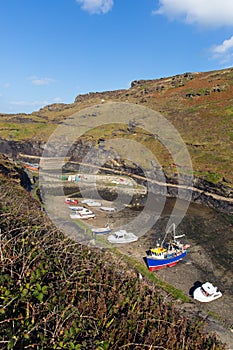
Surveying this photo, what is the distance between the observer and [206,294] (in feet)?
78.3

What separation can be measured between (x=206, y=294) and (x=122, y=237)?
46.8 feet

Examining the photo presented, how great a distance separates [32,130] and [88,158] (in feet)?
143

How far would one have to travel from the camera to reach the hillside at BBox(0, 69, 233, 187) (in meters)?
69.4

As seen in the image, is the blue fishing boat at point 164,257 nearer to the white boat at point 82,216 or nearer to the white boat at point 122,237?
the white boat at point 122,237

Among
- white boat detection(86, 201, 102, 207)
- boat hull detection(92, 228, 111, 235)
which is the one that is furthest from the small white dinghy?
white boat detection(86, 201, 102, 207)

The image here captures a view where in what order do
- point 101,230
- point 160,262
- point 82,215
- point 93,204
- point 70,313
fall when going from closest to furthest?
point 70,313 → point 160,262 → point 101,230 → point 82,215 → point 93,204

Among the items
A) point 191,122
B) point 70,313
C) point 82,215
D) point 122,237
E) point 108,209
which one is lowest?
point 122,237

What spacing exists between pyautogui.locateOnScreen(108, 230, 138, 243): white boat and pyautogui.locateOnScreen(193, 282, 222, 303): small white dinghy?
41.4 ft

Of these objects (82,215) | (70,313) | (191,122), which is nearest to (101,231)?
Answer: (82,215)

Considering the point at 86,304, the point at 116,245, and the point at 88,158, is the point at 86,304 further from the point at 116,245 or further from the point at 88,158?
the point at 88,158

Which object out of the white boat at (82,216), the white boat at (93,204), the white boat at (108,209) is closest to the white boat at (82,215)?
the white boat at (82,216)

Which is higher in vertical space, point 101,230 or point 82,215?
point 82,215

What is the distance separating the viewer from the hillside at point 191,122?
69350 mm

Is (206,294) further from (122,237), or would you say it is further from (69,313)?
(69,313)
